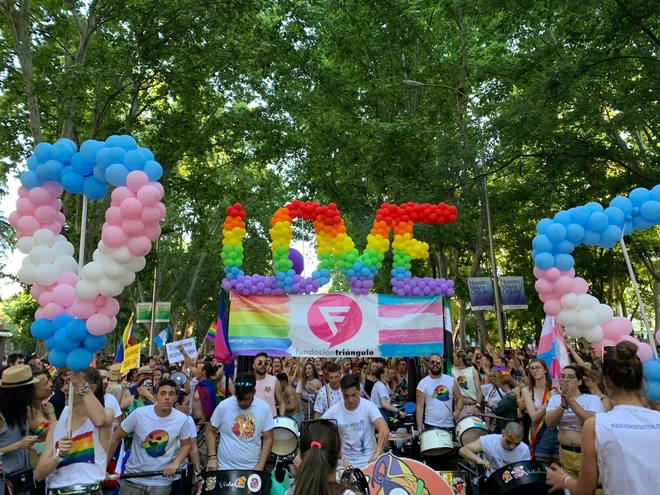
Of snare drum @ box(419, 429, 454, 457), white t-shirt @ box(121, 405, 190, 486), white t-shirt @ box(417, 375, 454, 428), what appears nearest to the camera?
white t-shirt @ box(121, 405, 190, 486)

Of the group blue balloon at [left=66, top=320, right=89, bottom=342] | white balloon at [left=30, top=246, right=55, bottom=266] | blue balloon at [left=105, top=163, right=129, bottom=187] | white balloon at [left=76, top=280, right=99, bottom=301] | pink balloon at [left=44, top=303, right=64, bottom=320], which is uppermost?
blue balloon at [left=105, top=163, right=129, bottom=187]

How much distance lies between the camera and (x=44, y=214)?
5.51 meters

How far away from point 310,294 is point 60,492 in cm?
664

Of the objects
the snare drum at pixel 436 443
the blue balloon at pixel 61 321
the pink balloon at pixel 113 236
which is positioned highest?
the pink balloon at pixel 113 236

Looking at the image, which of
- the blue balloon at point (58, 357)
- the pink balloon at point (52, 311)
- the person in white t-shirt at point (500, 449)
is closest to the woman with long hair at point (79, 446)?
the blue balloon at point (58, 357)

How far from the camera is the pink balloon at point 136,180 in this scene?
16.6 ft

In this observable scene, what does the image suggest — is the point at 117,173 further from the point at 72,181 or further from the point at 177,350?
the point at 177,350

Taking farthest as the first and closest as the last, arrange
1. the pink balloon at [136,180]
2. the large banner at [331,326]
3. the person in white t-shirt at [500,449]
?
the large banner at [331,326] → the person in white t-shirt at [500,449] → the pink balloon at [136,180]

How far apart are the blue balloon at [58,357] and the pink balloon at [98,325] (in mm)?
292

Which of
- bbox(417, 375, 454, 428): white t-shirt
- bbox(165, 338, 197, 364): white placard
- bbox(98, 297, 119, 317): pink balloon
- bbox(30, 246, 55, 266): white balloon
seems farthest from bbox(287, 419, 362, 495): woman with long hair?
bbox(165, 338, 197, 364): white placard

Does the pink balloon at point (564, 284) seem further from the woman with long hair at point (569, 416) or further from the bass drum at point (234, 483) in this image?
the bass drum at point (234, 483)

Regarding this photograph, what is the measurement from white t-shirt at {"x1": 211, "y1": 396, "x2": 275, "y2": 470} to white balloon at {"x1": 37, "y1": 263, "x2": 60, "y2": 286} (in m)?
2.27

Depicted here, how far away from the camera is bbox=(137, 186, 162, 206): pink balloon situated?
5.02 meters

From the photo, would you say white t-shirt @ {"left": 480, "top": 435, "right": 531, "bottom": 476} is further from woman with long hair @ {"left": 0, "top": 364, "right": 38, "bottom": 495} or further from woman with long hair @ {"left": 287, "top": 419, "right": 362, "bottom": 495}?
woman with long hair @ {"left": 0, "top": 364, "right": 38, "bottom": 495}
